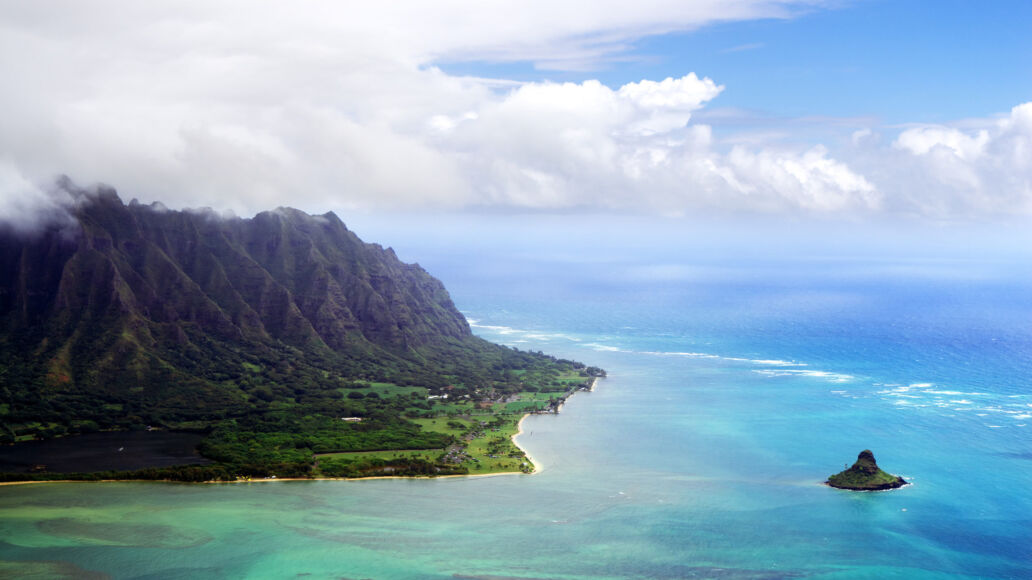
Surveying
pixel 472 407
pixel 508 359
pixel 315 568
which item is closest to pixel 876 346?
pixel 508 359

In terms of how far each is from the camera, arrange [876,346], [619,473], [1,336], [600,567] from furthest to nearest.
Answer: [876,346], [1,336], [619,473], [600,567]

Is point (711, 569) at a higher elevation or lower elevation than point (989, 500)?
lower

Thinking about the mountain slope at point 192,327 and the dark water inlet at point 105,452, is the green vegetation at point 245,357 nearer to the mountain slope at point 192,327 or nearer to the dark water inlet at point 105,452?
the mountain slope at point 192,327

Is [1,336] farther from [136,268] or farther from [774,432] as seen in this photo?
[774,432]

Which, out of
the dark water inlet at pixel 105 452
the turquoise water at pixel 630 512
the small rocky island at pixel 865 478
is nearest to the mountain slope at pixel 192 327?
the dark water inlet at pixel 105 452

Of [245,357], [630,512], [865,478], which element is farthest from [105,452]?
[865,478]
